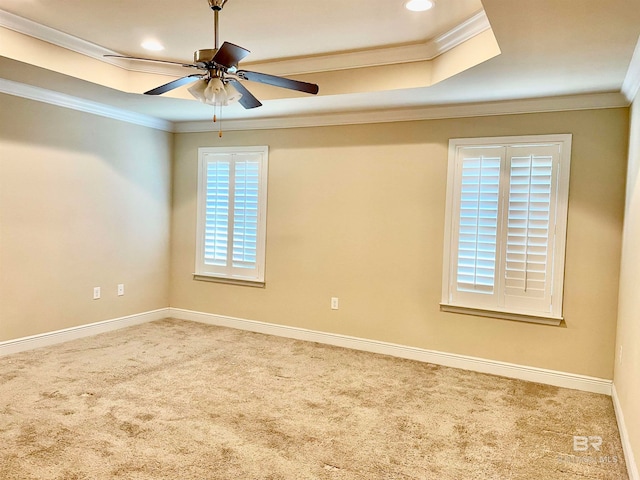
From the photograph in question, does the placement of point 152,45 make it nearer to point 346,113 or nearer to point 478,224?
point 346,113

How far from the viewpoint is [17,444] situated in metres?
2.66

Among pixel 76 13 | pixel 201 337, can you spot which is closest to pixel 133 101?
pixel 76 13

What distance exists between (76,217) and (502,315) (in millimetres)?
4187

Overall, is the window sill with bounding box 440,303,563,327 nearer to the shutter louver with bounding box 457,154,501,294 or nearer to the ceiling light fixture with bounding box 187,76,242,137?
the shutter louver with bounding box 457,154,501,294

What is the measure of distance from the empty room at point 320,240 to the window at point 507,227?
0.02 metres

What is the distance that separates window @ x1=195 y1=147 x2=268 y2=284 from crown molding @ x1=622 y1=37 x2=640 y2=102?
11.0ft

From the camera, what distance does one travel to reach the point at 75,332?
4.85 m

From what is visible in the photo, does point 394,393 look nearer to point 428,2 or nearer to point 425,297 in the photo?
point 425,297

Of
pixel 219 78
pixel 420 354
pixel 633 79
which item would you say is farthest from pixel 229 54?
pixel 420 354

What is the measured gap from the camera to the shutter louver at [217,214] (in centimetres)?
555

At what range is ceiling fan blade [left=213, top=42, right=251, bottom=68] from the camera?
237 centimetres

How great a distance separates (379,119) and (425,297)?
1.78 meters

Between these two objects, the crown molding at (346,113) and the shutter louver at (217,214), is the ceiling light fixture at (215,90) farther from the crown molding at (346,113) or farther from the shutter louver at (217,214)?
the shutter louver at (217,214)

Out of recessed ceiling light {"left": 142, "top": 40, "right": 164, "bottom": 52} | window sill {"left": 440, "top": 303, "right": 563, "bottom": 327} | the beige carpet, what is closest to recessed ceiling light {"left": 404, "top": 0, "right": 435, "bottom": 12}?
recessed ceiling light {"left": 142, "top": 40, "right": 164, "bottom": 52}
